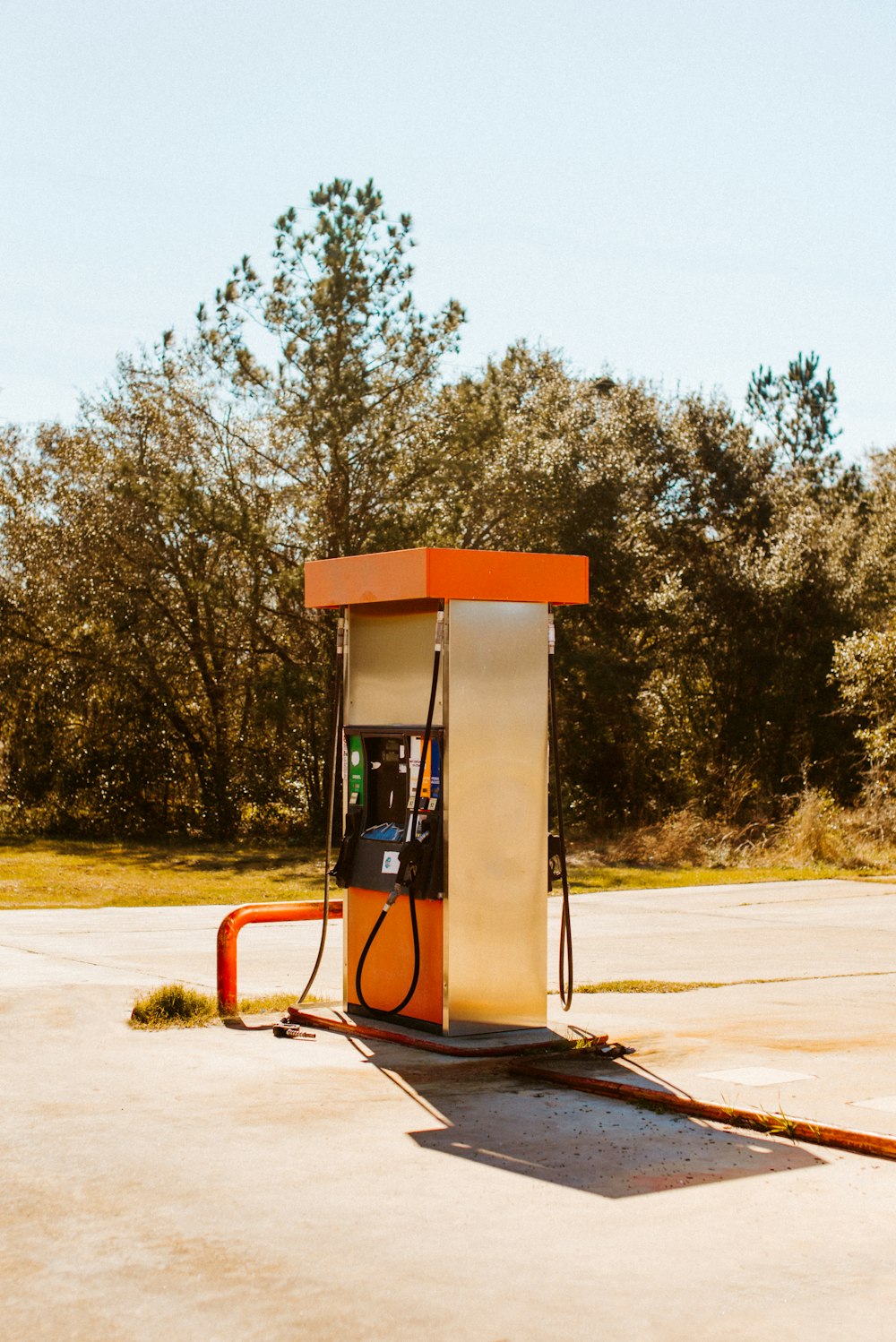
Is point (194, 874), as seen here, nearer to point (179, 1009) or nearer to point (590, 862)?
point (590, 862)

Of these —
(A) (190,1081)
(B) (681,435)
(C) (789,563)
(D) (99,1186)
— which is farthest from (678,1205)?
(B) (681,435)

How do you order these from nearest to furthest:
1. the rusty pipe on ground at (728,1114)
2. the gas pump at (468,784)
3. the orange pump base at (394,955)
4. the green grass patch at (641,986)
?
the rusty pipe on ground at (728,1114), the gas pump at (468,784), the orange pump base at (394,955), the green grass patch at (641,986)

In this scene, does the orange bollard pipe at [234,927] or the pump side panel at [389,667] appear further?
the orange bollard pipe at [234,927]

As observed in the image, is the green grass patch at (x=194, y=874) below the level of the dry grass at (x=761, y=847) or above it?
below

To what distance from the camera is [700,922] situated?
552 inches

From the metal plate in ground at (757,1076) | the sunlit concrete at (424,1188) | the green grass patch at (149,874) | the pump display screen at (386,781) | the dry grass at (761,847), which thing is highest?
the pump display screen at (386,781)

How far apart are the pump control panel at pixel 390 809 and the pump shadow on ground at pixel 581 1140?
47.3 inches

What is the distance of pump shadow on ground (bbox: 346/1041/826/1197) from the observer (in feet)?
17.9

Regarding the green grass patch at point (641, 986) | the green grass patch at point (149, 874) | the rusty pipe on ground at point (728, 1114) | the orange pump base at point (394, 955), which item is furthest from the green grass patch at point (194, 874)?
the rusty pipe on ground at point (728, 1114)

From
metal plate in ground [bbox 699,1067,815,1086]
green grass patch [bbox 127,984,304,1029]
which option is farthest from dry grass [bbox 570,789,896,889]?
metal plate in ground [bbox 699,1067,815,1086]

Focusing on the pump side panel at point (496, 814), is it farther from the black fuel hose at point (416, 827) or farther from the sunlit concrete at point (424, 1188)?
the sunlit concrete at point (424, 1188)

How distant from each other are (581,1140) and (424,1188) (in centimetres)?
93

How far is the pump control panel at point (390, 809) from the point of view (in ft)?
25.7

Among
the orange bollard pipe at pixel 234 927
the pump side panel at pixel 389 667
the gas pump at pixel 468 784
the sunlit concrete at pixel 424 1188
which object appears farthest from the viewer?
the orange bollard pipe at pixel 234 927
